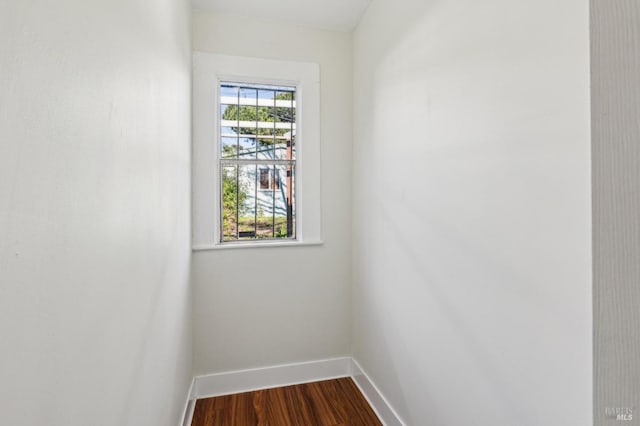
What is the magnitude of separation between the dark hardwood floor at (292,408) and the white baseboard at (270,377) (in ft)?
0.14

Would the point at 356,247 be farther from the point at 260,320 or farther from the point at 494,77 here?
the point at 494,77

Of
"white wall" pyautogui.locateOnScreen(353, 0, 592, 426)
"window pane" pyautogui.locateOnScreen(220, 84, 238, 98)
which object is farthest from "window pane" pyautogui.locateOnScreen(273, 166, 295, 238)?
"white wall" pyautogui.locateOnScreen(353, 0, 592, 426)

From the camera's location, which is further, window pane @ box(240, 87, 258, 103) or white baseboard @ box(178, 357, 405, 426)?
window pane @ box(240, 87, 258, 103)

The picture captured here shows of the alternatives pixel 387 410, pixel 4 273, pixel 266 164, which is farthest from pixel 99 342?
pixel 266 164

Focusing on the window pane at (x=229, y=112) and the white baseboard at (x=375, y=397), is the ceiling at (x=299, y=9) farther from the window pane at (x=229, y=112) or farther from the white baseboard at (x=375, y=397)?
the white baseboard at (x=375, y=397)

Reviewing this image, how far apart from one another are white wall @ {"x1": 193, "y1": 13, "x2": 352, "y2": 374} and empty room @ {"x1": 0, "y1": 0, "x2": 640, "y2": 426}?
16mm

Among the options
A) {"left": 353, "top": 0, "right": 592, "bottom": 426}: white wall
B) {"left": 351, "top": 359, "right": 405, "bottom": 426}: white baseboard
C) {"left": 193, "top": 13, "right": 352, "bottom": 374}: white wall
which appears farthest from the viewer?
{"left": 193, "top": 13, "right": 352, "bottom": 374}: white wall

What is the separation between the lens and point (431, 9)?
136 centimetres

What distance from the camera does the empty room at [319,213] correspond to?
436mm

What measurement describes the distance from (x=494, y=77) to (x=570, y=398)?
3.11ft

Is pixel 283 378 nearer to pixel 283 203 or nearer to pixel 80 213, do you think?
pixel 283 203

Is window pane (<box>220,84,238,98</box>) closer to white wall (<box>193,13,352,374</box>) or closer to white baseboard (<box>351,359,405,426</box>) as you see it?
white wall (<box>193,13,352,374</box>)

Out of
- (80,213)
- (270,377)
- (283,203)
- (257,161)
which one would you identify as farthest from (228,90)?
(270,377)

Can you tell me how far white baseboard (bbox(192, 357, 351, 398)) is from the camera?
6.82 feet
